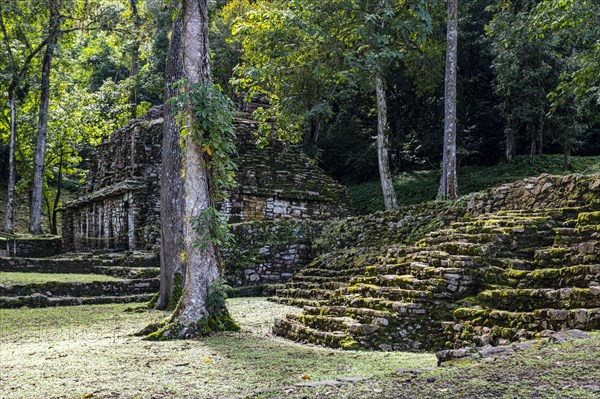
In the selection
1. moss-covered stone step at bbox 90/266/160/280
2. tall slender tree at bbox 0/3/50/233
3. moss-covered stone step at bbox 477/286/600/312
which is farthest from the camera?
tall slender tree at bbox 0/3/50/233

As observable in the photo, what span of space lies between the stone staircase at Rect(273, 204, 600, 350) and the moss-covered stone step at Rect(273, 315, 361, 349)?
0.04 feet

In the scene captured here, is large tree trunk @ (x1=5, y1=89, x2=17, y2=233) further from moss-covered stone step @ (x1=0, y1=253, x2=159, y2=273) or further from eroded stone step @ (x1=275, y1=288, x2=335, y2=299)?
eroded stone step @ (x1=275, y1=288, x2=335, y2=299)

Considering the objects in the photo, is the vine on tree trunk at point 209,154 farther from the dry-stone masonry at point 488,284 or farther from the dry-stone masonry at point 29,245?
the dry-stone masonry at point 29,245

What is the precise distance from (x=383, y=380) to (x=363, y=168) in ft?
80.9

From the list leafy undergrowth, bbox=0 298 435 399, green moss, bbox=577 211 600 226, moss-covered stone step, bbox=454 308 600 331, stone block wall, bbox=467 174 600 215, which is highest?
stone block wall, bbox=467 174 600 215

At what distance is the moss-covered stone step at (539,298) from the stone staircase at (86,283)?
934 cm

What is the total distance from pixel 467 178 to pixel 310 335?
1744 centimetres

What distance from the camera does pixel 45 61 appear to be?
26719 mm

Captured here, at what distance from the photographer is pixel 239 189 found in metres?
21.0

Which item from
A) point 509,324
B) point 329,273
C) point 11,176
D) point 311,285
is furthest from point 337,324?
point 11,176

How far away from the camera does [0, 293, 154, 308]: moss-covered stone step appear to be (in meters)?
13.4

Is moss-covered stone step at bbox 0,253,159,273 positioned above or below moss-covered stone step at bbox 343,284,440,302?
above

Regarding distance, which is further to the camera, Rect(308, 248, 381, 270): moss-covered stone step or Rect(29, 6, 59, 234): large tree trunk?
Rect(29, 6, 59, 234): large tree trunk

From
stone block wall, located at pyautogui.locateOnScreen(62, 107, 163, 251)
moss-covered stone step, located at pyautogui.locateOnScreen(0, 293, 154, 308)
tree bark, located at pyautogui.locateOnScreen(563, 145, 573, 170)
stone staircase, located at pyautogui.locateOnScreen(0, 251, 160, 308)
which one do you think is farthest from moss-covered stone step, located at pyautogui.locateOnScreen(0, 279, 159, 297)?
tree bark, located at pyautogui.locateOnScreen(563, 145, 573, 170)
